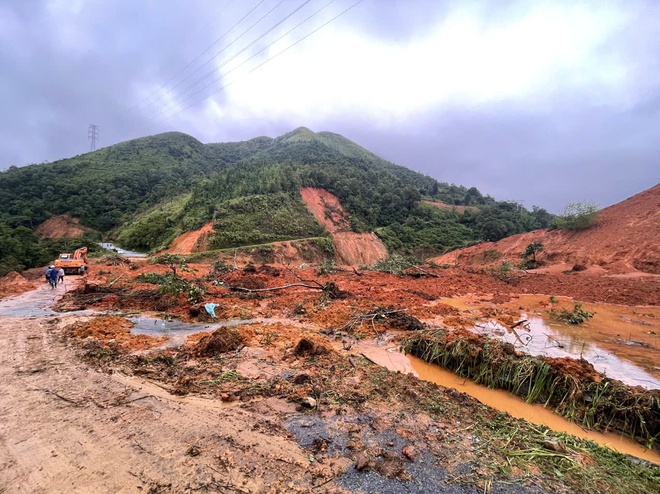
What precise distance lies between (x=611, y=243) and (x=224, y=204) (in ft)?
118

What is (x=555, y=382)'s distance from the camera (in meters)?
5.43

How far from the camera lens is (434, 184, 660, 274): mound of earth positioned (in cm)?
2203

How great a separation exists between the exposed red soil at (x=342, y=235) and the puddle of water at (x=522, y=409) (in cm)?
3021

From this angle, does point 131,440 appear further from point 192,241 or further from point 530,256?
point 530,256

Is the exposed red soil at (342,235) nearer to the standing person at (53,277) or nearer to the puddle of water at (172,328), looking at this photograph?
the standing person at (53,277)

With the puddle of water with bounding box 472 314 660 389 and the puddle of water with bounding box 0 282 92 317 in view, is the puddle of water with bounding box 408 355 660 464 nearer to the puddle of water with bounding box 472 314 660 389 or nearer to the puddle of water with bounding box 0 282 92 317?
the puddle of water with bounding box 472 314 660 389

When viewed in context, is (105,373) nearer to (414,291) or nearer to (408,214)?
(414,291)

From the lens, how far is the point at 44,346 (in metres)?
7.16

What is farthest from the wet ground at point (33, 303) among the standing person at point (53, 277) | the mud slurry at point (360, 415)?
the mud slurry at point (360, 415)

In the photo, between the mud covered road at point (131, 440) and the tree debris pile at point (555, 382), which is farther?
the tree debris pile at point (555, 382)

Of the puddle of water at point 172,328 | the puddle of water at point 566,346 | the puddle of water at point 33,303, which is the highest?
the puddle of water at point 33,303

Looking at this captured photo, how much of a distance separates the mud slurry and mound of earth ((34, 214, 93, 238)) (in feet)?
158

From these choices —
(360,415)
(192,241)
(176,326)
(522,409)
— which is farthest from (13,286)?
(522,409)

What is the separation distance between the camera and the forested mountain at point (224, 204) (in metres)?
35.1
